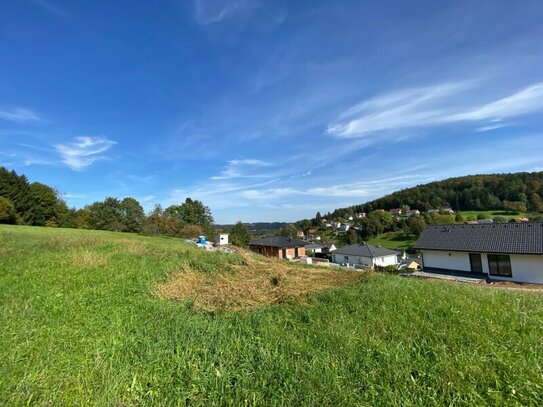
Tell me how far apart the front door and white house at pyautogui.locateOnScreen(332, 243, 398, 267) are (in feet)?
59.0

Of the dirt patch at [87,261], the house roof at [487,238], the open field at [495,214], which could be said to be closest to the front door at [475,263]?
the house roof at [487,238]

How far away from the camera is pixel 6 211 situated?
123 feet

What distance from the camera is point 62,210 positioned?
169 ft

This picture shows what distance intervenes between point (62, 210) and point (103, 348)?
59656 millimetres

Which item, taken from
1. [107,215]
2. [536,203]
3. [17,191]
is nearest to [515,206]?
[536,203]

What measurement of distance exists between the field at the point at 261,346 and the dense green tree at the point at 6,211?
41909 mm

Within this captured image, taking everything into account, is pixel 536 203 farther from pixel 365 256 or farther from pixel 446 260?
pixel 446 260

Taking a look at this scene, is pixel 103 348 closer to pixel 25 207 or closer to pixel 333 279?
pixel 333 279

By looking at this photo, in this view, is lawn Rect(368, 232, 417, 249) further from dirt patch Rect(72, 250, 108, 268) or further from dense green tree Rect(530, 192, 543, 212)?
dirt patch Rect(72, 250, 108, 268)

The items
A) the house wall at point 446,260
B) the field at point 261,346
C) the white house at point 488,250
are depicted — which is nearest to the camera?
the field at point 261,346

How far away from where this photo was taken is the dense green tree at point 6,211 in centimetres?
3691

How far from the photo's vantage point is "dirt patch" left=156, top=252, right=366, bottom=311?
5867mm

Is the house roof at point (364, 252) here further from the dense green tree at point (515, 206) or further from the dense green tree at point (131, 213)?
the dense green tree at point (515, 206)

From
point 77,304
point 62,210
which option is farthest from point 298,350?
point 62,210
